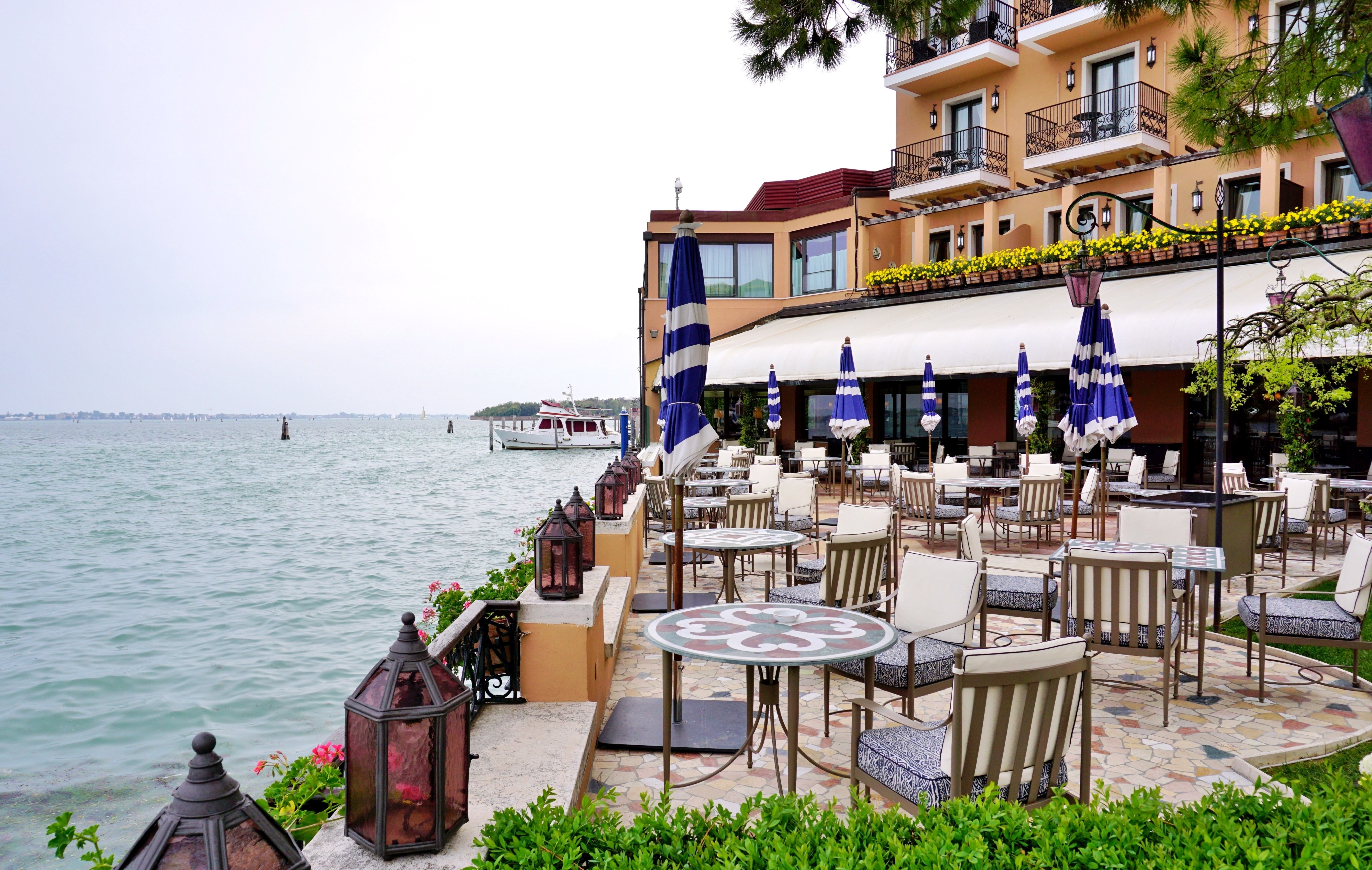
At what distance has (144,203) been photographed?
33.8 m

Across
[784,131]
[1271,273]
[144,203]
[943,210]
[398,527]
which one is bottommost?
[398,527]

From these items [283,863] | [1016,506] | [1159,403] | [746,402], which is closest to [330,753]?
[283,863]

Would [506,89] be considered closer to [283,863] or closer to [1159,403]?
[1159,403]

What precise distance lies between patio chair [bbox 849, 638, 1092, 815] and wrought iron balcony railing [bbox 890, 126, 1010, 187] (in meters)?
18.4

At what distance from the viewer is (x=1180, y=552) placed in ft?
17.3

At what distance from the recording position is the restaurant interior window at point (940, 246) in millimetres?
20172

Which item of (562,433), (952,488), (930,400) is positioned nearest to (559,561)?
(952,488)

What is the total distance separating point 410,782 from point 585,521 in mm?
2609

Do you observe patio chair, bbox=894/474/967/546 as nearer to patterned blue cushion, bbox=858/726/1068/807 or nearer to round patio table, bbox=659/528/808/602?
round patio table, bbox=659/528/808/602

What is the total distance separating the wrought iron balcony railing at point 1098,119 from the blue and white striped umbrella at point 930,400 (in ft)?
21.9

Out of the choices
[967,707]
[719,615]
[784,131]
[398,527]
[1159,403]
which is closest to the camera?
[967,707]

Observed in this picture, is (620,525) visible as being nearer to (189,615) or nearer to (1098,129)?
(189,615)

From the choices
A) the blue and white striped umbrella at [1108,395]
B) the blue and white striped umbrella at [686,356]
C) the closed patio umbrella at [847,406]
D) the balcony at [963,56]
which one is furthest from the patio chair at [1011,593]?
the balcony at [963,56]

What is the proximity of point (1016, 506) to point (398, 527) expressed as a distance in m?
16.7
